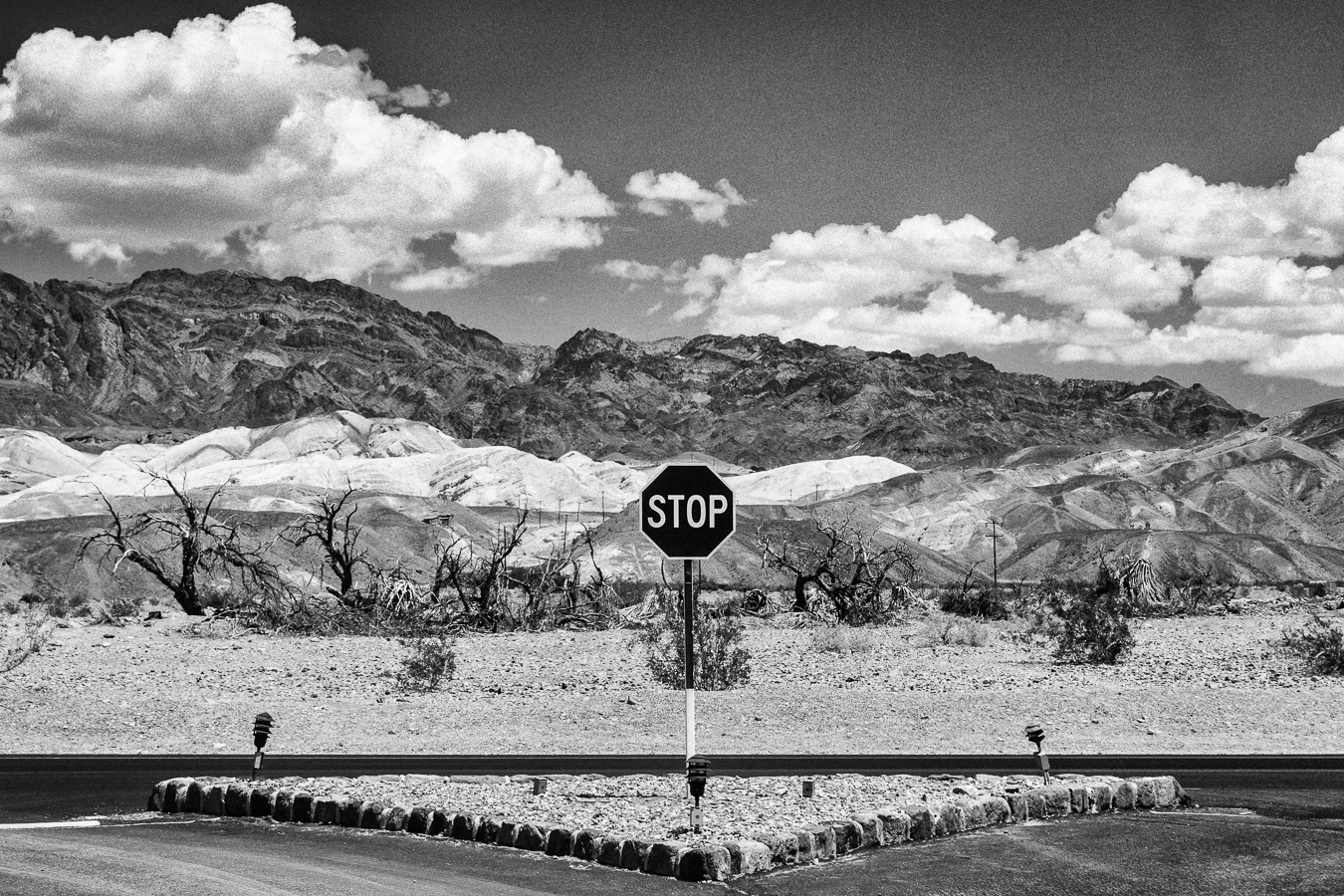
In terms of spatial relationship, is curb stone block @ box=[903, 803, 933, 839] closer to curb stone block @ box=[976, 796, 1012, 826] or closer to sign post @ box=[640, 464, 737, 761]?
curb stone block @ box=[976, 796, 1012, 826]

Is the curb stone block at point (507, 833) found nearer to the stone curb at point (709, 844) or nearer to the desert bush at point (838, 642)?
the stone curb at point (709, 844)

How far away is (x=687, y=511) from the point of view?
38.1 ft

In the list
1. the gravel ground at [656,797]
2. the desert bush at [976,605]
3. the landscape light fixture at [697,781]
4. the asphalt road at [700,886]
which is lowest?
the asphalt road at [700,886]

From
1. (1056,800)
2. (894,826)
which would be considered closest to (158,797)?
(894,826)

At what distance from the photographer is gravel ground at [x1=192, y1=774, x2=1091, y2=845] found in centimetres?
1173

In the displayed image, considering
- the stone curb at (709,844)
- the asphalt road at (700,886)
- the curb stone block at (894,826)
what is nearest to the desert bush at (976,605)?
the stone curb at (709,844)

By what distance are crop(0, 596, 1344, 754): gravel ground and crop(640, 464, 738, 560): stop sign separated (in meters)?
9.46

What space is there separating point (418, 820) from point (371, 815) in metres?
0.55

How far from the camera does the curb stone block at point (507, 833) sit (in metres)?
11.6

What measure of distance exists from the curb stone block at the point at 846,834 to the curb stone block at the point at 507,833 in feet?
8.29

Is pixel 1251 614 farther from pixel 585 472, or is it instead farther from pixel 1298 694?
pixel 585 472

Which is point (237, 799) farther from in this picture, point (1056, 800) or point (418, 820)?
point (1056, 800)

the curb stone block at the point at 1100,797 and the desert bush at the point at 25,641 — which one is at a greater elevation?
the desert bush at the point at 25,641

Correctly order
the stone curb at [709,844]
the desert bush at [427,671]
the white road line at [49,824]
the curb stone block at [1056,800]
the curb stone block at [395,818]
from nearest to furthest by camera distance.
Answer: the stone curb at [709,844] → the curb stone block at [395,818] → the white road line at [49,824] → the curb stone block at [1056,800] → the desert bush at [427,671]
